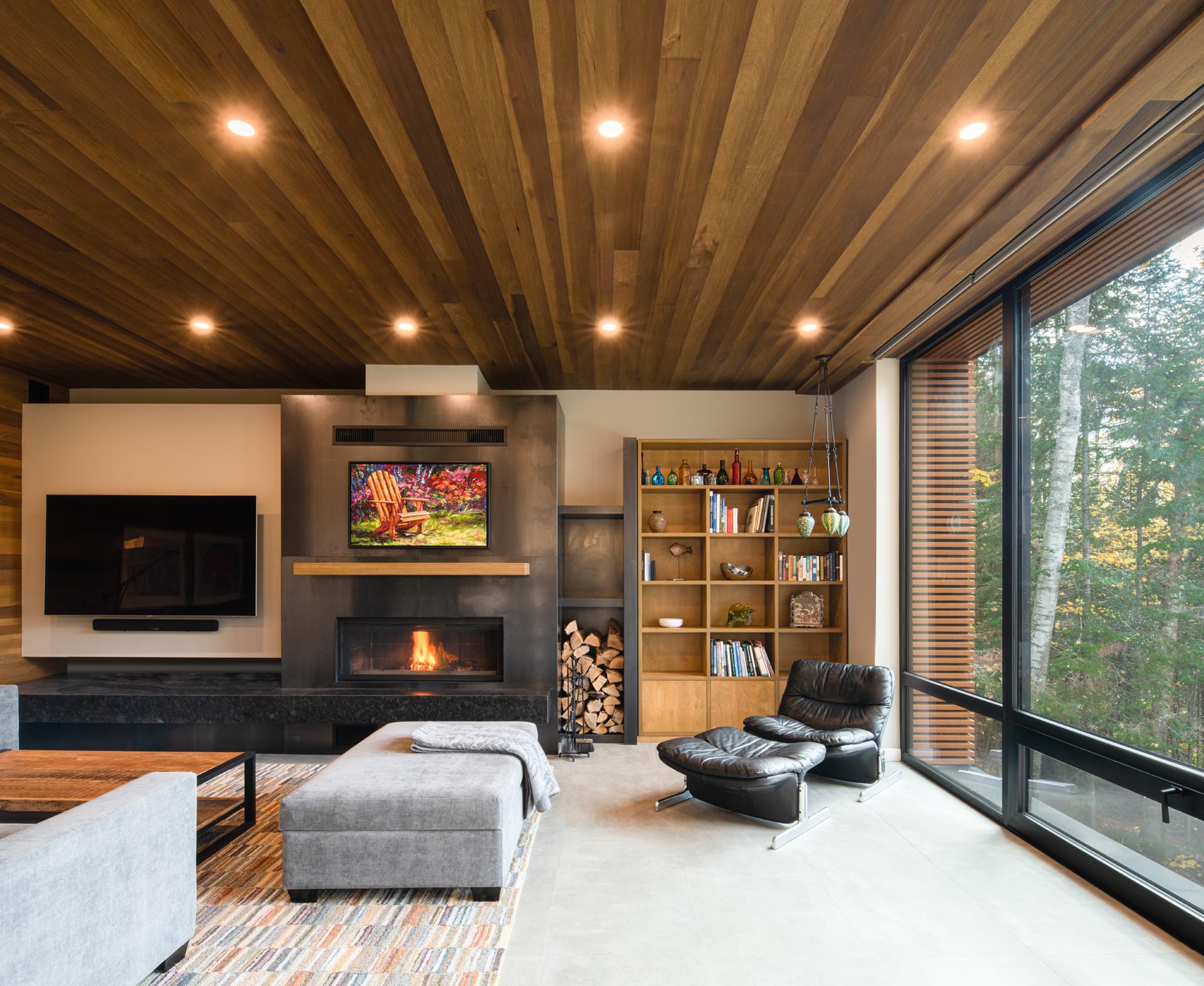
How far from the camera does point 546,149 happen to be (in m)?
2.32

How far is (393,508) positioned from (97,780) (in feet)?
7.48

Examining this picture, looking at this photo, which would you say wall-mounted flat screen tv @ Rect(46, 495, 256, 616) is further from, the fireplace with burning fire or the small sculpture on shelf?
the small sculpture on shelf

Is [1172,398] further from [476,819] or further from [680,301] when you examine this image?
[476,819]

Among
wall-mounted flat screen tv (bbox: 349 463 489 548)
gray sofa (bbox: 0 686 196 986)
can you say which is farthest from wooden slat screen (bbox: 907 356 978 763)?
gray sofa (bbox: 0 686 196 986)

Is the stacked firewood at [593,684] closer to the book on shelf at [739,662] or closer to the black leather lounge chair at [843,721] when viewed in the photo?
the book on shelf at [739,662]

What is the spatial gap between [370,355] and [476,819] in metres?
3.18

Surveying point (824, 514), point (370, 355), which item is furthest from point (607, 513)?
point (370, 355)

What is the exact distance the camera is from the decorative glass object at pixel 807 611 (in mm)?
5492

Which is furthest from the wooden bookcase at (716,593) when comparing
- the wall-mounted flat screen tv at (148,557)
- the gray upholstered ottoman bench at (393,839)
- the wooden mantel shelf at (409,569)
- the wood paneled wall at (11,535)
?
the wood paneled wall at (11,535)

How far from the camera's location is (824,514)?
15.4 feet

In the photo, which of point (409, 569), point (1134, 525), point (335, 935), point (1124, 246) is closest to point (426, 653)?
point (409, 569)

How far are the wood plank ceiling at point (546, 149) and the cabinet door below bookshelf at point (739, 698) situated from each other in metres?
2.70

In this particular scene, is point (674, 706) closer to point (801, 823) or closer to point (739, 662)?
point (739, 662)

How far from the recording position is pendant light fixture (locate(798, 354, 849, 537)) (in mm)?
4930
